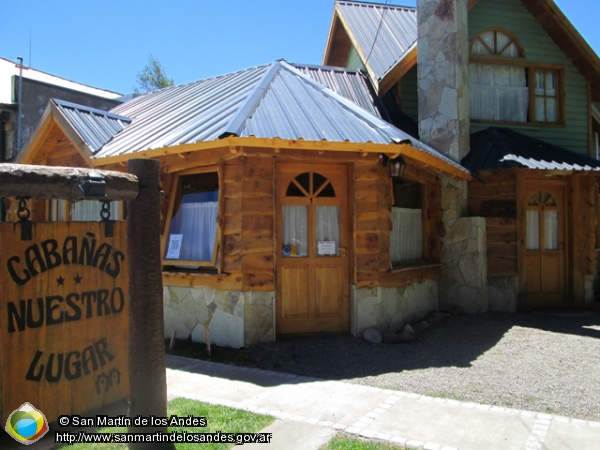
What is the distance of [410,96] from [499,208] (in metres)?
3.36

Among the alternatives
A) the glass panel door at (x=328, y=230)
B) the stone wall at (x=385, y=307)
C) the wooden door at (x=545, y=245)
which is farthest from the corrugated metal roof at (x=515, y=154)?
the glass panel door at (x=328, y=230)

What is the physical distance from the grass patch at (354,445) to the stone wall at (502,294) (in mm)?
6603

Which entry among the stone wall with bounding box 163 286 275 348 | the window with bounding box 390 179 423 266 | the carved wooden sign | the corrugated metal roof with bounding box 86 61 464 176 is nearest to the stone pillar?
the carved wooden sign

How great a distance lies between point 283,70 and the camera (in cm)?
940

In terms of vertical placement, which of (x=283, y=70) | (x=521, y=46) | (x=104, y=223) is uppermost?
(x=521, y=46)

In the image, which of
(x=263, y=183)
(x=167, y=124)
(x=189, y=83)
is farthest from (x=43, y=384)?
(x=189, y=83)

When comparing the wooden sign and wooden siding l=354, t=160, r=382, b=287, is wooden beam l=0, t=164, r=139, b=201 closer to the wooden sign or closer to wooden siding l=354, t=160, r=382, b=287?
the wooden sign

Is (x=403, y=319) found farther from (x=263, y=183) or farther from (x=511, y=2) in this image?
(x=511, y=2)

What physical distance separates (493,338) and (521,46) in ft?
23.4

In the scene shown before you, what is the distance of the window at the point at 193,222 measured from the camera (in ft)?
24.8

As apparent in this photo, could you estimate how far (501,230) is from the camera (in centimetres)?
978

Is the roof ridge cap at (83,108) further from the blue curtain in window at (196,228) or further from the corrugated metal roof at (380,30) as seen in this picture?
the corrugated metal roof at (380,30)

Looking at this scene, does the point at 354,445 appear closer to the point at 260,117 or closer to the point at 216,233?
the point at 216,233

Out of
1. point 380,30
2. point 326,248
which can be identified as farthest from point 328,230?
point 380,30
